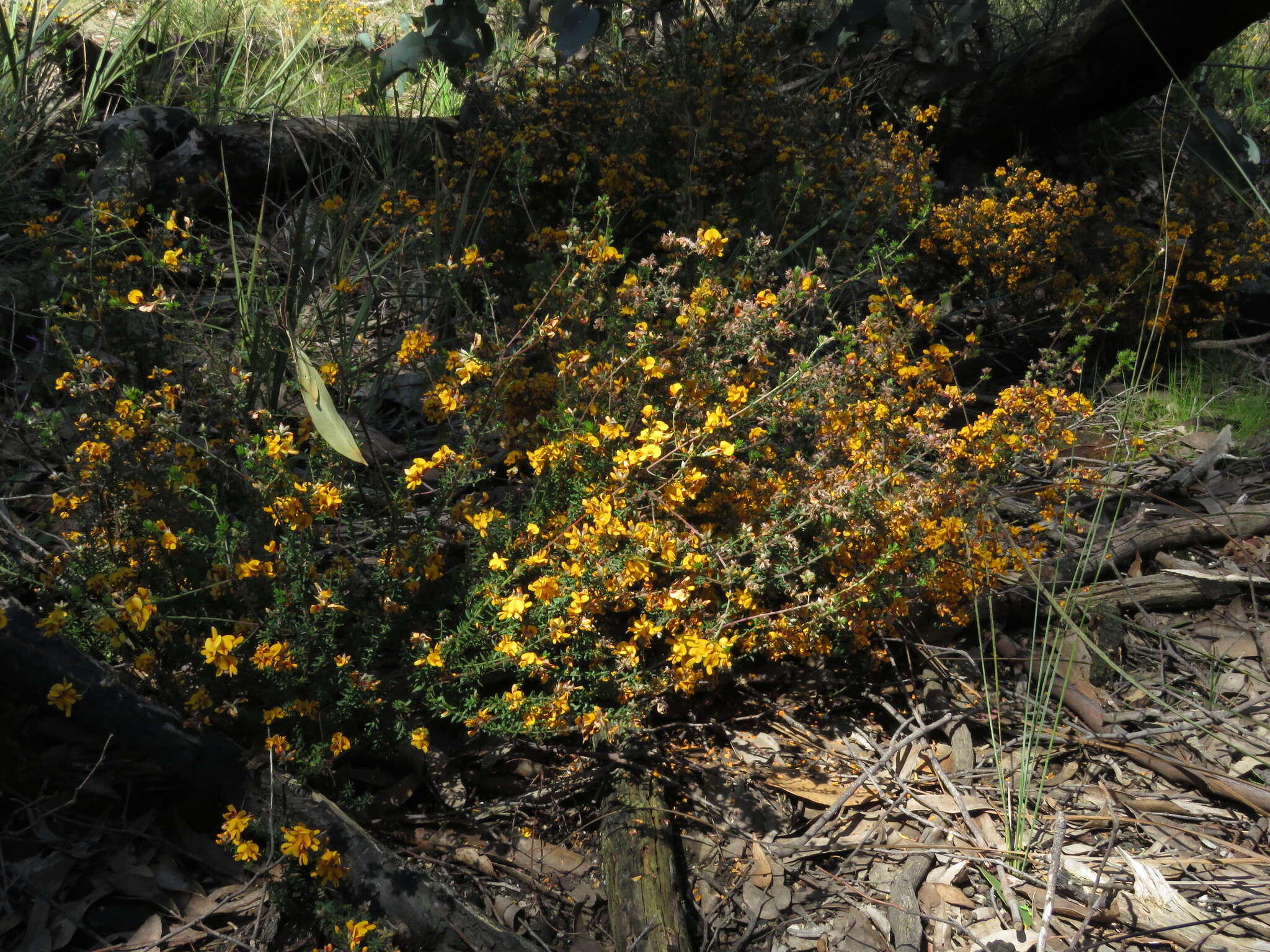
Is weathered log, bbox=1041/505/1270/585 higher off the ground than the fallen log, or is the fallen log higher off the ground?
the fallen log

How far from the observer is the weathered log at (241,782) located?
1.78 metres

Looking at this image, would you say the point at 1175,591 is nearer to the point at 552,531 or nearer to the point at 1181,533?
the point at 1181,533

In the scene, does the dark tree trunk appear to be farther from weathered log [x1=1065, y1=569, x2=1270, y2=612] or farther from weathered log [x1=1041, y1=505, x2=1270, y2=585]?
weathered log [x1=1065, y1=569, x2=1270, y2=612]

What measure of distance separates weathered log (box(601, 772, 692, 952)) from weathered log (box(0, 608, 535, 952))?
24cm

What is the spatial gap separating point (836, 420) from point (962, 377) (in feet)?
6.68

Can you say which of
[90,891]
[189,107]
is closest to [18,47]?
[189,107]

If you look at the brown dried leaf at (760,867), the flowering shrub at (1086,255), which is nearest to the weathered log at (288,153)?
the flowering shrub at (1086,255)

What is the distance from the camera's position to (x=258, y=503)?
7.01 feet

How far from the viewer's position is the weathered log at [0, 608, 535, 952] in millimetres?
1776

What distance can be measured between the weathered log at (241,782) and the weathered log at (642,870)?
0.80ft

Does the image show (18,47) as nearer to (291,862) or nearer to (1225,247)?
(291,862)

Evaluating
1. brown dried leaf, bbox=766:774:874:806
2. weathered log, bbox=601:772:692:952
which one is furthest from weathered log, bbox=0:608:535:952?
brown dried leaf, bbox=766:774:874:806

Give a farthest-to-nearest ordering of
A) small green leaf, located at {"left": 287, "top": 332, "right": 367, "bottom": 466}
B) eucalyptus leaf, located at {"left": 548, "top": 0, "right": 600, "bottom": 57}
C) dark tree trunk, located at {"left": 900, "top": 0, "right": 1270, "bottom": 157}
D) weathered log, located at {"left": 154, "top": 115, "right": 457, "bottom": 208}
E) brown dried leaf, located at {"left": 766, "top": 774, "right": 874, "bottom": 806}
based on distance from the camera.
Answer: dark tree trunk, located at {"left": 900, "top": 0, "right": 1270, "bottom": 157} → weathered log, located at {"left": 154, "top": 115, "right": 457, "bottom": 208} → eucalyptus leaf, located at {"left": 548, "top": 0, "right": 600, "bottom": 57} → brown dried leaf, located at {"left": 766, "top": 774, "right": 874, "bottom": 806} → small green leaf, located at {"left": 287, "top": 332, "right": 367, "bottom": 466}

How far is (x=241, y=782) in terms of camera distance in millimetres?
1920
